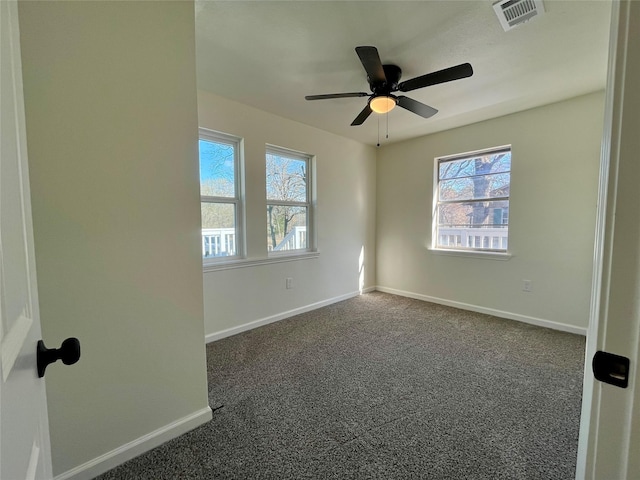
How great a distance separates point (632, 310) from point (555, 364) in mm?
2493

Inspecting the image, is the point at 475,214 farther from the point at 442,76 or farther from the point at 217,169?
the point at 217,169

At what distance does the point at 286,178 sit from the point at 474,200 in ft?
8.11

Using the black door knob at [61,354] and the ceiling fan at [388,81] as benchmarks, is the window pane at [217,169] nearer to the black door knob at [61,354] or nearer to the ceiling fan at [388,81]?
the ceiling fan at [388,81]

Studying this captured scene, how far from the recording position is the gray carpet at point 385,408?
1.40m

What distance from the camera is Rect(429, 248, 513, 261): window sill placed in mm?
3434

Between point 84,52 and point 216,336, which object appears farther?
point 216,336

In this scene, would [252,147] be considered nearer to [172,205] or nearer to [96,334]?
[172,205]

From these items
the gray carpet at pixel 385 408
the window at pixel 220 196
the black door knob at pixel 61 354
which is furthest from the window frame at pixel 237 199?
the black door knob at pixel 61 354

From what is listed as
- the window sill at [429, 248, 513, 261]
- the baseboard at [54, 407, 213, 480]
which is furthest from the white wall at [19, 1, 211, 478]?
the window sill at [429, 248, 513, 261]

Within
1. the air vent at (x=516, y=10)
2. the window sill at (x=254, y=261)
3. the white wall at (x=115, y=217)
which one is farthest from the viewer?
the window sill at (x=254, y=261)

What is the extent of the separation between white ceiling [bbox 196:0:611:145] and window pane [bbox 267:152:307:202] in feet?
2.28

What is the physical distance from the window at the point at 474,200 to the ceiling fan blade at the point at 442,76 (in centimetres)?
204

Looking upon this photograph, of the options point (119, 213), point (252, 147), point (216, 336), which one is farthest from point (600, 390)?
point (252, 147)

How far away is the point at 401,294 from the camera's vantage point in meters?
4.50
